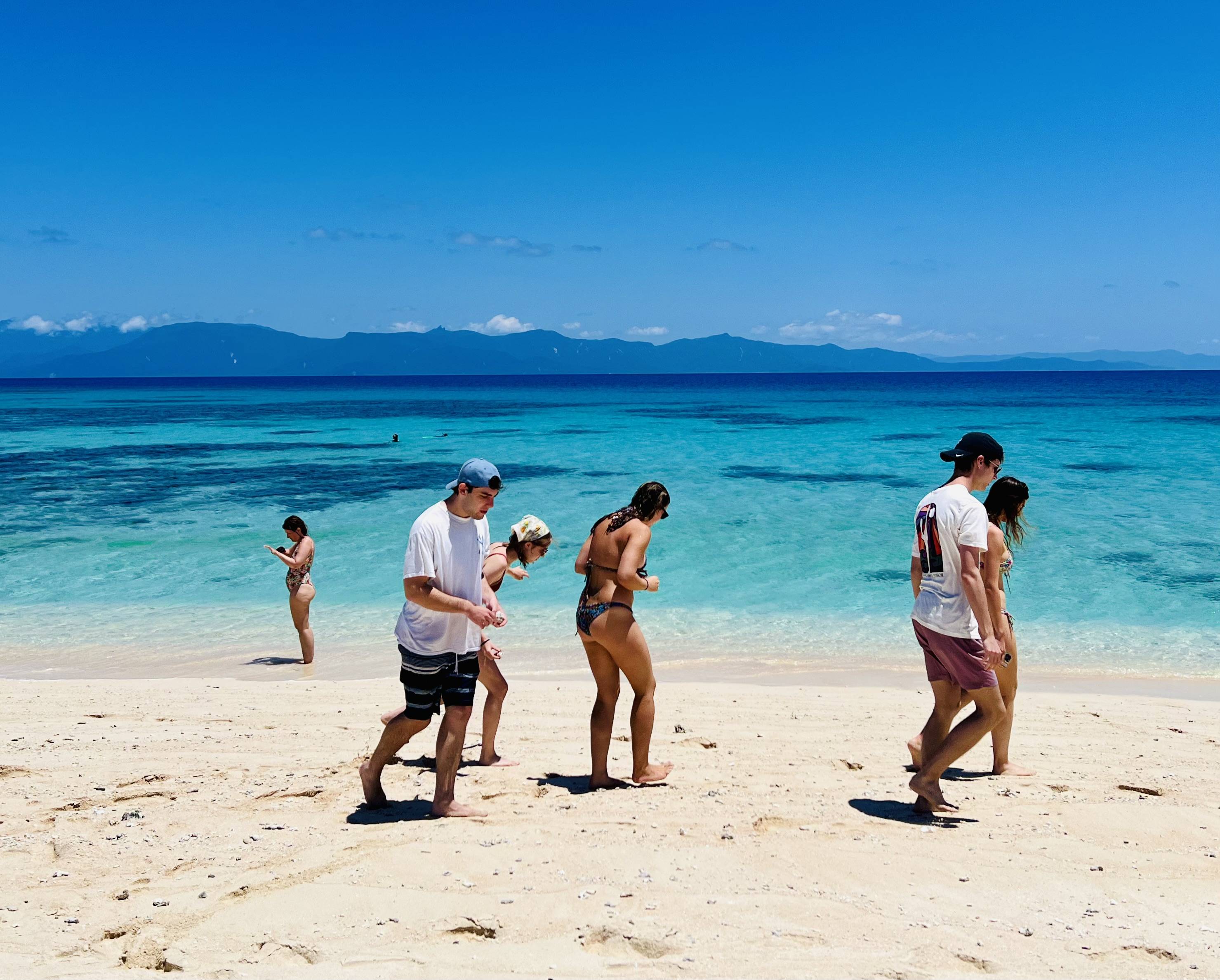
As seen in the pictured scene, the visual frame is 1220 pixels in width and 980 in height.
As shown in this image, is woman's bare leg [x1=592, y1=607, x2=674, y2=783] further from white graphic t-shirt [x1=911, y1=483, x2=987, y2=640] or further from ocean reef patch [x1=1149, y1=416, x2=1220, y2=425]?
ocean reef patch [x1=1149, y1=416, x2=1220, y2=425]

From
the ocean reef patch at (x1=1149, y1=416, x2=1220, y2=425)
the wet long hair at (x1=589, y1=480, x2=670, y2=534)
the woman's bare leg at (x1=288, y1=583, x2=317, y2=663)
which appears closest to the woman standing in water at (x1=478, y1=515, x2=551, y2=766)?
the wet long hair at (x1=589, y1=480, x2=670, y2=534)

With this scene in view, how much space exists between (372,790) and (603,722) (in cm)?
130

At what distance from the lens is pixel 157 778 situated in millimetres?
5457

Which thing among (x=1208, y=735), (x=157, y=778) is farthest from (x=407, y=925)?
(x=1208, y=735)

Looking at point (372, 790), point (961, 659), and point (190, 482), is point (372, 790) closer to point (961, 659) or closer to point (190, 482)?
point (961, 659)

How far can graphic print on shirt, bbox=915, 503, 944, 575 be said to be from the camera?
4.72m

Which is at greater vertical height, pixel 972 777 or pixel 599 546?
pixel 599 546

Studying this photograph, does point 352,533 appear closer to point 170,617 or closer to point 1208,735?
point 170,617

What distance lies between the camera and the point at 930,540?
15.6 ft

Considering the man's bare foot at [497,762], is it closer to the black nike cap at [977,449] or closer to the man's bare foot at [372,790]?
the man's bare foot at [372,790]

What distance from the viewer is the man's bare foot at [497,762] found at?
19.2ft

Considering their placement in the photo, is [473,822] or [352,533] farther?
[352,533]

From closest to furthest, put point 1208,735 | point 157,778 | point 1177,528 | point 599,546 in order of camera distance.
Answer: point 599,546 < point 157,778 < point 1208,735 < point 1177,528

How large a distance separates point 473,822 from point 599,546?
1538 millimetres
